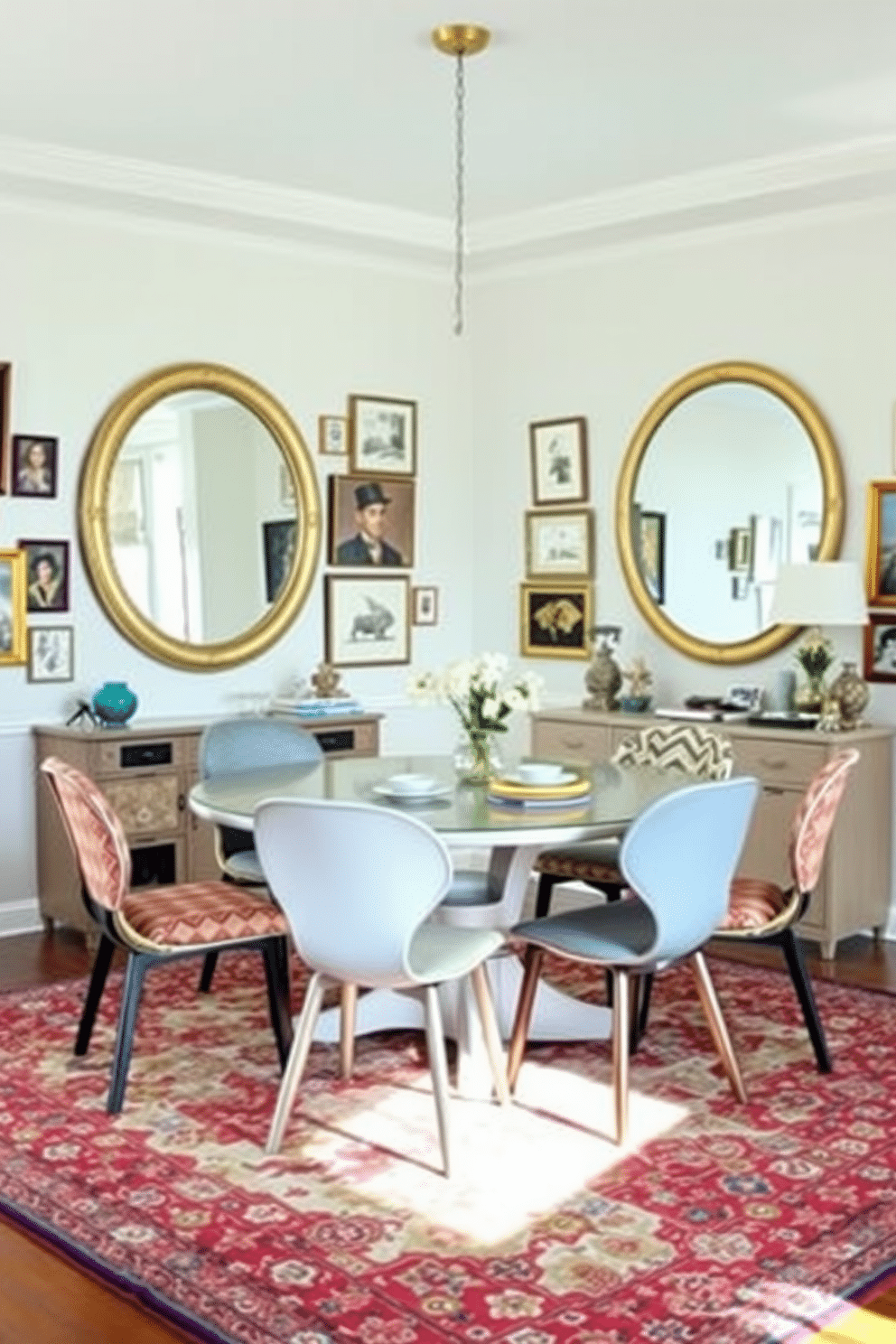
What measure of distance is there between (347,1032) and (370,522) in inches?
122

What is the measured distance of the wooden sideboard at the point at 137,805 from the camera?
539 centimetres

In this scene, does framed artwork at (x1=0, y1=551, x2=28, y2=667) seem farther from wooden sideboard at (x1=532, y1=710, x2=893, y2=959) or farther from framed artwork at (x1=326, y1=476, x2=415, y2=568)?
wooden sideboard at (x1=532, y1=710, x2=893, y2=959)

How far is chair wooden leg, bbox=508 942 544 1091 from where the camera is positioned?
3.91 metres

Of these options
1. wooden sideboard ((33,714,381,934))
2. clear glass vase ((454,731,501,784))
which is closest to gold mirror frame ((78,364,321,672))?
wooden sideboard ((33,714,381,934))

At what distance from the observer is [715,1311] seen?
2.75m

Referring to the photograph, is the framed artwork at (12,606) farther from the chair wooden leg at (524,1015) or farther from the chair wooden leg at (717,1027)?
the chair wooden leg at (717,1027)

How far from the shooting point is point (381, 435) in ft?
21.9

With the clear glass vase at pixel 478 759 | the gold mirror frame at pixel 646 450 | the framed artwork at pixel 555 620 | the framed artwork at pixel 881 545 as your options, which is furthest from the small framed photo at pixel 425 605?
the clear glass vase at pixel 478 759

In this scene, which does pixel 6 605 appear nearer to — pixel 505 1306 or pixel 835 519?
pixel 835 519

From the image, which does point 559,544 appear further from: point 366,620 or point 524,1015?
point 524,1015

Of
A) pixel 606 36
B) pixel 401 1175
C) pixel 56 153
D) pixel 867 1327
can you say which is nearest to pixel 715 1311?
pixel 867 1327

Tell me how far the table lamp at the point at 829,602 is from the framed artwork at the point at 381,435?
6.66 ft

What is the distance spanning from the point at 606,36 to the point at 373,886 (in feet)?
8.01

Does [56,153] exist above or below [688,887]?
above
